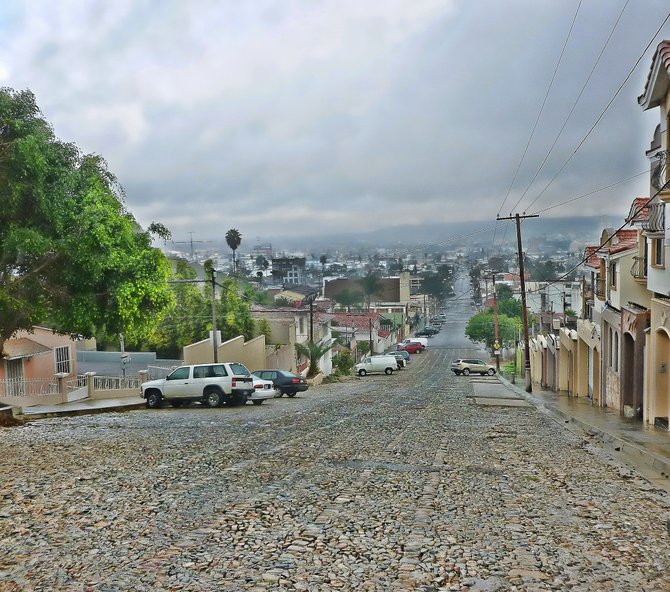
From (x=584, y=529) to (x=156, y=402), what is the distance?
21161 millimetres

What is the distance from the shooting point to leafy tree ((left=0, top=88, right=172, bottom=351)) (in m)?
16.6

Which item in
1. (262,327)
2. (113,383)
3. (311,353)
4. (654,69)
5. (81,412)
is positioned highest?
(654,69)

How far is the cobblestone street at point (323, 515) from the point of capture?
679 centimetres

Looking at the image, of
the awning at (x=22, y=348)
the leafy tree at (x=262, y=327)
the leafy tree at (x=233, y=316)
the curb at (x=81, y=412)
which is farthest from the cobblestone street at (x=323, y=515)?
the leafy tree at (x=262, y=327)

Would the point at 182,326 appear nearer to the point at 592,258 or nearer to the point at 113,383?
the point at 113,383

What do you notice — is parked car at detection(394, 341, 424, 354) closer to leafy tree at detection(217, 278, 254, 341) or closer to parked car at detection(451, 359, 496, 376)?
parked car at detection(451, 359, 496, 376)

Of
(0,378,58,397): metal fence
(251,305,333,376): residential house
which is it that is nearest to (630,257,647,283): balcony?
(0,378,58,397): metal fence

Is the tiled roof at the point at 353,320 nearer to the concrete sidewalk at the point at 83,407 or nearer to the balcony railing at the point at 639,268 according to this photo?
the concrete sidewalk at the point at 83,407

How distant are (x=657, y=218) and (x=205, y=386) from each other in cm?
1618

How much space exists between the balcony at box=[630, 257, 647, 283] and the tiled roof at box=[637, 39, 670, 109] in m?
6.11

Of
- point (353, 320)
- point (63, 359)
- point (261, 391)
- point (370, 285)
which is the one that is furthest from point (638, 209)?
point (353, 320)

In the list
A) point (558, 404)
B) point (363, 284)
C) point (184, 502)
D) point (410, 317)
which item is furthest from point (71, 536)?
point (410, 317)

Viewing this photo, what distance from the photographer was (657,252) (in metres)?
21.3

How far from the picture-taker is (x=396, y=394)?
3275 cm
